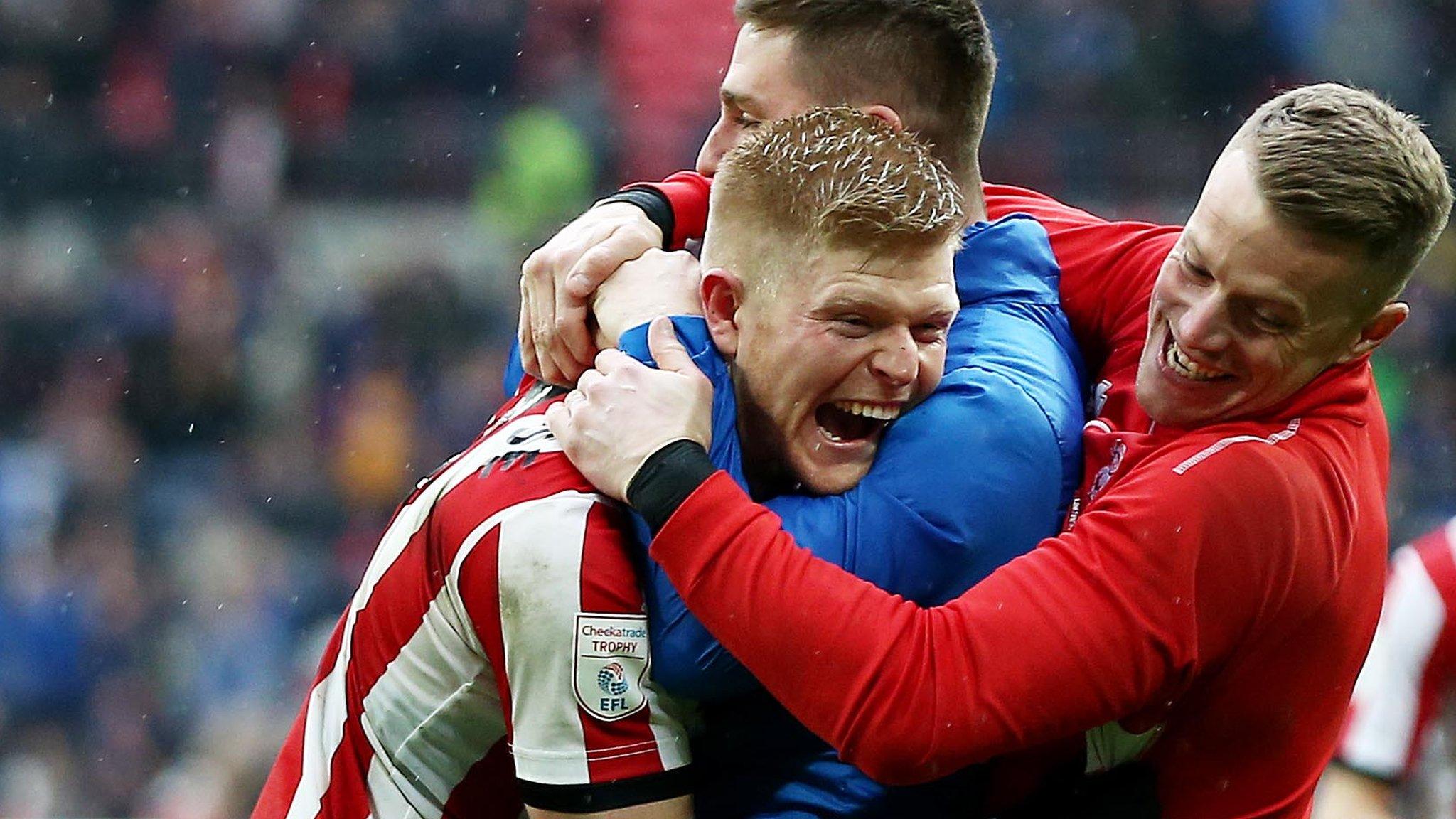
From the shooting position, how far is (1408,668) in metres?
3.73

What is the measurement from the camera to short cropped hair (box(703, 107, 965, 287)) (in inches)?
101

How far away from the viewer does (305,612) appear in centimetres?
898

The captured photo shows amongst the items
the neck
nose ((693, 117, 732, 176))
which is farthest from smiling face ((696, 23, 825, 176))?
the neck

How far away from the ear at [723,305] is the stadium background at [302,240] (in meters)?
6.33

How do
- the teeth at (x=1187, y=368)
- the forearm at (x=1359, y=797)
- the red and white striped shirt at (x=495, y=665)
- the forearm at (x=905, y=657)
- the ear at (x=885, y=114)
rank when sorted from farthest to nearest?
1. the forearm at (x=1359, y=797)
2. the ear at (x=885, y=114)
3. the teeth at (x=1187, y=368)
4. the red and white striped shirt at (x=495, y=665)
5. the forearm at (x=905, y=657)

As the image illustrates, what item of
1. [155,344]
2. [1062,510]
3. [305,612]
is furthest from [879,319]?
[155,344]

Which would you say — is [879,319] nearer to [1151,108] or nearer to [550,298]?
[550,298]

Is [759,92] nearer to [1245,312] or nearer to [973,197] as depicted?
[973,197]

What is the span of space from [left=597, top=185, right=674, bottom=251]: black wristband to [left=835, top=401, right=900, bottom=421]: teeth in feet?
1.94

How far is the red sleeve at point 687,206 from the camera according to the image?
127 inches

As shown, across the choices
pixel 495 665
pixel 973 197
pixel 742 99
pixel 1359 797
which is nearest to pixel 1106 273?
pixel 973 197

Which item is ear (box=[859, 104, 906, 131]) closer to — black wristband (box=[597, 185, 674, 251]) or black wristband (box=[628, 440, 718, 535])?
black wristband (box=[597, 185, 674, 251])

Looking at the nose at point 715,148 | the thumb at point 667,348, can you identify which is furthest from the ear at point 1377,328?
the nose at point 715,148

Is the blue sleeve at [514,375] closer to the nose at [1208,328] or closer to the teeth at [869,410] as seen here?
the teeth at [869,410]
